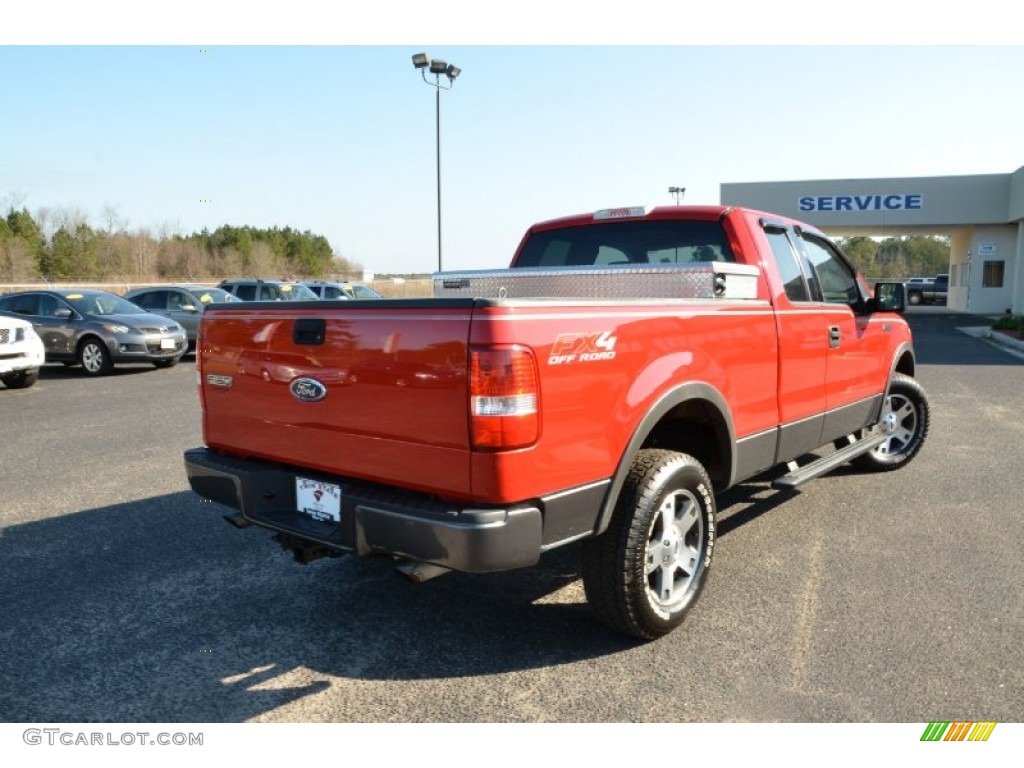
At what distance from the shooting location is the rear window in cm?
462

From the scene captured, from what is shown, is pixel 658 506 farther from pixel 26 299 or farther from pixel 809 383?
pixel 26 299

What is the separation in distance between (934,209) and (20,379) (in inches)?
1241

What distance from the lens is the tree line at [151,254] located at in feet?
229

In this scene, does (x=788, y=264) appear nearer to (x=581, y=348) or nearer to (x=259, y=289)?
(x=581, y=348)

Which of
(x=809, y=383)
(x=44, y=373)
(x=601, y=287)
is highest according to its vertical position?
(x=601, y=287)

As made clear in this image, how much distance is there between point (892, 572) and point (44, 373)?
1545 centimetres

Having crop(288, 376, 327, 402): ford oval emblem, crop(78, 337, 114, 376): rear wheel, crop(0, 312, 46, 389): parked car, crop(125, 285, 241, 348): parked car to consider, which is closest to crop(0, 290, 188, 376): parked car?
crop(78, 337, 114, 376): rear wheel

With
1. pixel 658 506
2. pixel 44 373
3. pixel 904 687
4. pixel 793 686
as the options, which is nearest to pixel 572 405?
pixel 658 506

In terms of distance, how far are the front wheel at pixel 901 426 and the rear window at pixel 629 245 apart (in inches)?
107

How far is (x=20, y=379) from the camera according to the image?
41.5ft

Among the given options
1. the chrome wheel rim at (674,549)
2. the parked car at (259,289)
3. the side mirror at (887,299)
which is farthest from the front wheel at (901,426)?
the parked car at (259,289)

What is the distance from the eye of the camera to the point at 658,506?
3.37m
